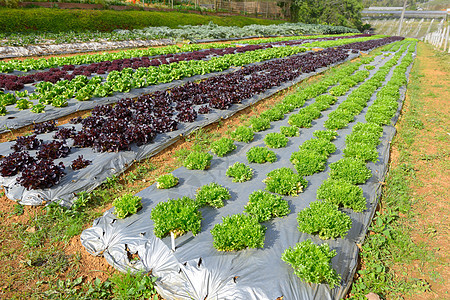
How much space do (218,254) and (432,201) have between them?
5.41 meters

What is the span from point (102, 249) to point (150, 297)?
128 centimetres

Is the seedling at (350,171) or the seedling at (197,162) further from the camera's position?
the seedling at (197,162)

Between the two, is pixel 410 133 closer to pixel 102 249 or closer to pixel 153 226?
pixel 153 226

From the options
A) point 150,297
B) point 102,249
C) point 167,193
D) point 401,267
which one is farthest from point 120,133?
point 401,267

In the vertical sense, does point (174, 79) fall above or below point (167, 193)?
above

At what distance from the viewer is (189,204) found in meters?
4.72

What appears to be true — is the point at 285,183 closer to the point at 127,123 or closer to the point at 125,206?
the point at 125,206

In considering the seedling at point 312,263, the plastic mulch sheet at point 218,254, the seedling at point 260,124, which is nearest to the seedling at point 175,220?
the plastic mulch sheet at point 218,254

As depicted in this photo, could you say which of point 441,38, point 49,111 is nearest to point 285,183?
point 49,111

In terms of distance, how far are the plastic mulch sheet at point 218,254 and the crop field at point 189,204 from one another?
2cm

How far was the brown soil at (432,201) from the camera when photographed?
433cm

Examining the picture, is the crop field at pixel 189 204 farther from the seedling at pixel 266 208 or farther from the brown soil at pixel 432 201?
the brown soil at pixel 432 201

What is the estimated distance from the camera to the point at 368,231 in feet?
16.5

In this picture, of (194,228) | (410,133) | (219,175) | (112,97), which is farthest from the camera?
(112,97)
